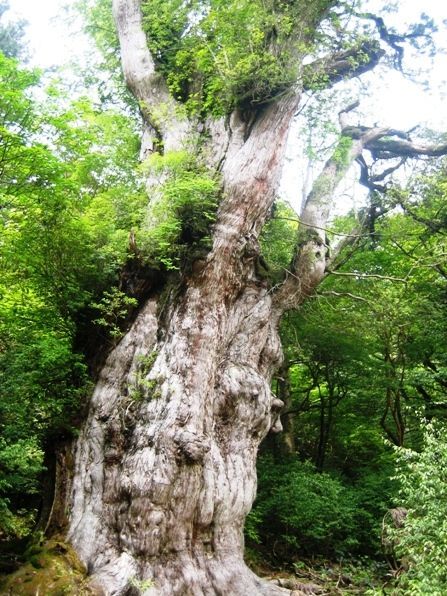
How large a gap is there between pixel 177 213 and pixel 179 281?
3.32 ft

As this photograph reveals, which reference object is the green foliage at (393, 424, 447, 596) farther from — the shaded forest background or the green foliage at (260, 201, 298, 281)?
the green foliage at (260, 201, 298, 281)

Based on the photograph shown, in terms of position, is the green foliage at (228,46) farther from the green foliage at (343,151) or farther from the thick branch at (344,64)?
the green foliage at (343,151)

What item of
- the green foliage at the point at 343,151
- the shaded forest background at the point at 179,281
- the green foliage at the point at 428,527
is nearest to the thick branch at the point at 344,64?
the green foliage at the point at 343,151

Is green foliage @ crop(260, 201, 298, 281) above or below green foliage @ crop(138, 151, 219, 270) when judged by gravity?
above

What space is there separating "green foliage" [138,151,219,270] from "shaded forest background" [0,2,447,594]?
0.10 ft

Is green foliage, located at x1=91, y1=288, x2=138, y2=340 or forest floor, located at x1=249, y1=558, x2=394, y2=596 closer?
green foliage, located at x1=91, y1=288, x2=138, y2=340

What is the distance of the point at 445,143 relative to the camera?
39.8ft

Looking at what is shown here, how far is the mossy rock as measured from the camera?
487cm

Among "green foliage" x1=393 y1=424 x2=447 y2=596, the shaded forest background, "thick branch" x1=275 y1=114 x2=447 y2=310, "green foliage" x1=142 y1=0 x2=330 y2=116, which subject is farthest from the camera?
"thick branch" x1=275 y1=114 x2=447 y2=310

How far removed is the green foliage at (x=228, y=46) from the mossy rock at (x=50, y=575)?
7448mm

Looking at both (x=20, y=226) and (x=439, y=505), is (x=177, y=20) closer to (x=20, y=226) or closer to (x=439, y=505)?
(x=20, y=226)

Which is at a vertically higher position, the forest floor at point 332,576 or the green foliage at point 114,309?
the green foliage at point 114,309

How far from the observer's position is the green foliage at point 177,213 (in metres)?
7.14

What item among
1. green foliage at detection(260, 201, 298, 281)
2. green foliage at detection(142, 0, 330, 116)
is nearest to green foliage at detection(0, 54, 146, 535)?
green foliage at detection(142, 0, 330, 116)
